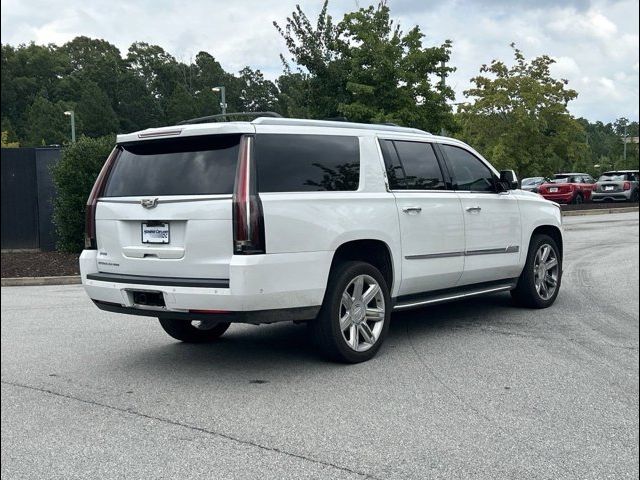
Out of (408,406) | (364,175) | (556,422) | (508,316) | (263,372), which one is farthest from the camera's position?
(508,316)

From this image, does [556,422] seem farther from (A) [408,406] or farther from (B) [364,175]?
(B) [364,175]

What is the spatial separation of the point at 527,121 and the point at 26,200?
54.1 ft

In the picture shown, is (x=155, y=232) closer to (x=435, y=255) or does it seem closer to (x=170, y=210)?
(x=170, y=210)

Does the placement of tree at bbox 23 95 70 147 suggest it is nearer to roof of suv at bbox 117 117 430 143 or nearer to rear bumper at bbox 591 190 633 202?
roof of suv at bbox 117 117 430 143

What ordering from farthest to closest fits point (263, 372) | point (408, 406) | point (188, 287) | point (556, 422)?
1. point (263, 372)
2. point (188, 287)
3. point (408, 406)
4. point (556, 422)

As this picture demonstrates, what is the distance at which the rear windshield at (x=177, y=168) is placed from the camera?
489cm

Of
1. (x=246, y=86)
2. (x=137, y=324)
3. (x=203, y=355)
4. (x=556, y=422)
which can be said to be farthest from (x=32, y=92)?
(x=556, y=422)

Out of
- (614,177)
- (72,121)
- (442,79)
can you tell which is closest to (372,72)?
(442,79)

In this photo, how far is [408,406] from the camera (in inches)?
172

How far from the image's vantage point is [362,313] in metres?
5.49

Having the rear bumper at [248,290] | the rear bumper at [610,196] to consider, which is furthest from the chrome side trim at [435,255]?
the rear bumper at [610,196]

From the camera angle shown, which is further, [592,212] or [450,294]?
[592,212]

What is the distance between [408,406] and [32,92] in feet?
49.2

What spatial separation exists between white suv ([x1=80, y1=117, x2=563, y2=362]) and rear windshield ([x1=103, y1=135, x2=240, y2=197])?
1 cm
